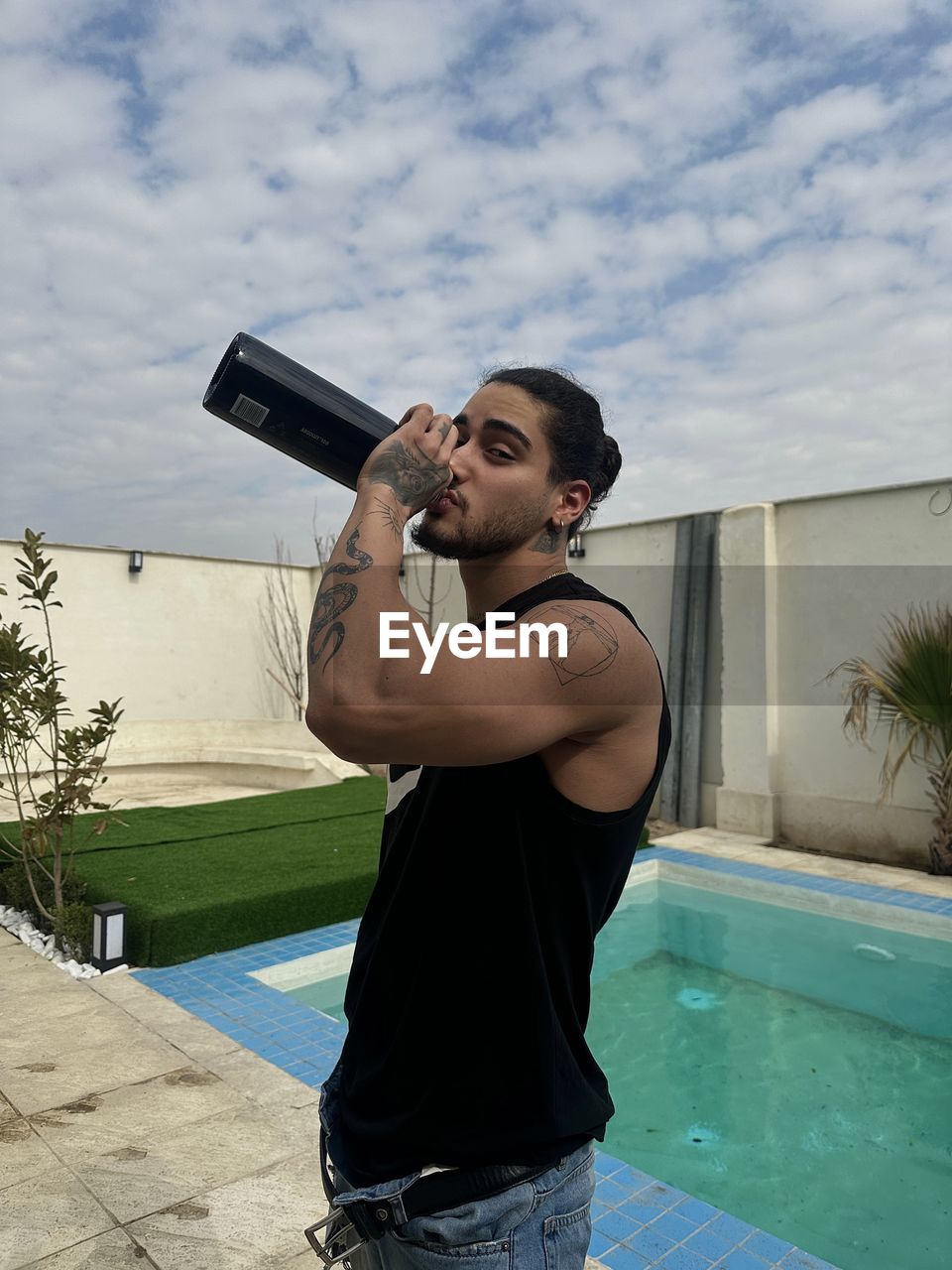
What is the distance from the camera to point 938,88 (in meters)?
4.11

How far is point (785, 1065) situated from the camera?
388 cm

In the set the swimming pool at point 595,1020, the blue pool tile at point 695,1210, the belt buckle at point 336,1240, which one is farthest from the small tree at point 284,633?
the belt buckle at point 336,1240

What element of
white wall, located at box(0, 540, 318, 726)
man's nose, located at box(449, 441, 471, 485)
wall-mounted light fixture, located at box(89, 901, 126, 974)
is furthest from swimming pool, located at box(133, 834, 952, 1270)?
white wall, located at box(0, 540, 318, 726)

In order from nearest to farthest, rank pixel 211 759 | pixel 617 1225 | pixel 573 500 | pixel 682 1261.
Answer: pixel 573 500
pixel 682 1261
pixel 617 1225
pixel 211 759

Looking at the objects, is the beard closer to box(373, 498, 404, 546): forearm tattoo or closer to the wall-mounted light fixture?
box(373, 498, 404, 546): forearm tattoo

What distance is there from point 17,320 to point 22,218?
2402mm

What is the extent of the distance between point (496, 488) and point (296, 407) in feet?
1.13

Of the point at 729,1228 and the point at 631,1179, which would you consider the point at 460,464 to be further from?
the point at 631,1179

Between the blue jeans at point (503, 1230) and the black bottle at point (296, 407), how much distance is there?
2.79ft

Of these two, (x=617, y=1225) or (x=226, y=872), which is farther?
(x=226, y=872)

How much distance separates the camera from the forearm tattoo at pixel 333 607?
→ 2.52 feet

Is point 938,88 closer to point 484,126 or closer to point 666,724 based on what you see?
point 484,126

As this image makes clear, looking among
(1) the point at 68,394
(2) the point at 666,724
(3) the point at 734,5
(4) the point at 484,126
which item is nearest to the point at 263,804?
(1) the point at 68,394

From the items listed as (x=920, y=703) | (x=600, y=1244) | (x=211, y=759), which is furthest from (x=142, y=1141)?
(x=211, y=759)
